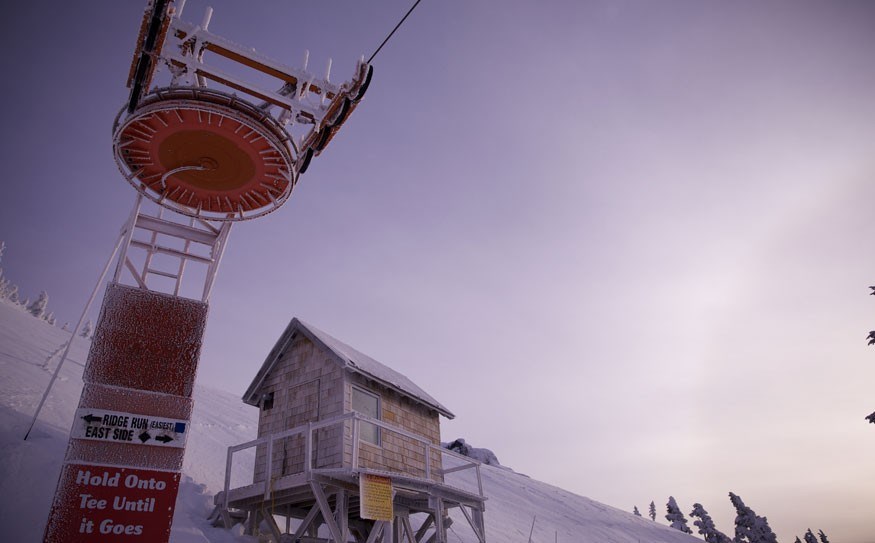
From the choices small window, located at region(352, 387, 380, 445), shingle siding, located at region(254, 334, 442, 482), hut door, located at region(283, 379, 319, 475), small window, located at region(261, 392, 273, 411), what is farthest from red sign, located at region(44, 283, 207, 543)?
small window, located at region(261, 392, 273, 411)

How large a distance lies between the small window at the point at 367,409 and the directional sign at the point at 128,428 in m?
6.61

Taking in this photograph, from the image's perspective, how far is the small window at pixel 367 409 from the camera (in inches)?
621

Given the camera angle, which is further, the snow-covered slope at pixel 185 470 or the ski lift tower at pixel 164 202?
the snow-covered slope at pixel 185 470

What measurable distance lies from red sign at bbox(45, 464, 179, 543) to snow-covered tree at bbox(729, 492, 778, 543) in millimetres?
76117

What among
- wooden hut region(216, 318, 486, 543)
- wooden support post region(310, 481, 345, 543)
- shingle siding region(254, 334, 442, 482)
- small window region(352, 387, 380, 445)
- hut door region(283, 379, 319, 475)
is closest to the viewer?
wooden support post region(310, 481, 345, 543)

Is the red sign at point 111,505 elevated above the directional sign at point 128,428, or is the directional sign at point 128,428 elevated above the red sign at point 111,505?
the directional sign at point 128,428

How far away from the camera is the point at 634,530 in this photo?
54.4 meters

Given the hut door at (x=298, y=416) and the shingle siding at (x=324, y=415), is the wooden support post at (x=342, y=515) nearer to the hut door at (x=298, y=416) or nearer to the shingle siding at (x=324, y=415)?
the shingle siding at (x=324, y=415)

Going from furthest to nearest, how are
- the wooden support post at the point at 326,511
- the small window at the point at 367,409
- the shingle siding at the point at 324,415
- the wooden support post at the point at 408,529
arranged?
the wooden support post at the point at 408,529
the small window at the point at 367,409
the shingle siding at the point at 324,415
the wooden support post at the point at 326,511

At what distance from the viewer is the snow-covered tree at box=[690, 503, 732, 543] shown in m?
71.6

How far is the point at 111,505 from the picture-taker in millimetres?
8820

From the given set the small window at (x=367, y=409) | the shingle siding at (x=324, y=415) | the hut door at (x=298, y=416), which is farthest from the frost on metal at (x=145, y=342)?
the small window at (x=367, y=409)

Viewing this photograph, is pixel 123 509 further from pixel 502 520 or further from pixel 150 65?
pixel 502 520

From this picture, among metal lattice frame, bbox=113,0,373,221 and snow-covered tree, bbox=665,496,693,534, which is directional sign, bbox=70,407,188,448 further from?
snow-covered tree, bbox=665,496,693,534
